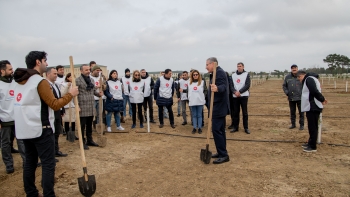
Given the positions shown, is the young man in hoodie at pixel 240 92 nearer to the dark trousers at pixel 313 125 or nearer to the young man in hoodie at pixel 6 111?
the dark trousers at pixel 313 125

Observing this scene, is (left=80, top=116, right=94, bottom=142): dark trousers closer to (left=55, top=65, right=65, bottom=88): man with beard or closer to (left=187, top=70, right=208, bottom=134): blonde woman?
(left=55, top=65, right=65, bottom=88): man with beard

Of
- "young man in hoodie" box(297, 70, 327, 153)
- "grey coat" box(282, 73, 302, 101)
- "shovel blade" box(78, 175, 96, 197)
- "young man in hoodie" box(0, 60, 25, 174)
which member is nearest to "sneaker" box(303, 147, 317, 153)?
"young man in hoodie" box(297, 70, 327, 153)

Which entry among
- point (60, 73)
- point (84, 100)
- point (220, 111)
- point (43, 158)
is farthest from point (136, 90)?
point (43, 158)

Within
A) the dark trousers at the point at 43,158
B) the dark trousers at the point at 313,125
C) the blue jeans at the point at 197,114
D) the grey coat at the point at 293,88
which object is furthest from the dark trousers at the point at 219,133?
the grey coat at the point at 293,88

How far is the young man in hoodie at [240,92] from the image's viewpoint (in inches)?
277

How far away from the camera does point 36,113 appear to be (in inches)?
114

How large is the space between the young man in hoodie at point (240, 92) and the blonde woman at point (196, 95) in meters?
0.93

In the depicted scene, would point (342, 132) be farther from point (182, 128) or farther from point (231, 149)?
point (182, 128)

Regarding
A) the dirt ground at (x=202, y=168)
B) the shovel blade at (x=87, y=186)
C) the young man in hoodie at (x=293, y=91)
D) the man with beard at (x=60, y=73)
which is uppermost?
the man with beard at (x=60, y=73)

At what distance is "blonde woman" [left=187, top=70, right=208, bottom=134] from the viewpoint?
281 inches

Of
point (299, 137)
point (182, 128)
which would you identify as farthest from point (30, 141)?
point (299, 137)

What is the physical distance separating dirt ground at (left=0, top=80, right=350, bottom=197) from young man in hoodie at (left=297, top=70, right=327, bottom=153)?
1.01 feet

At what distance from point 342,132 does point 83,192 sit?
275 inches

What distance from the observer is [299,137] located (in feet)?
21.1
